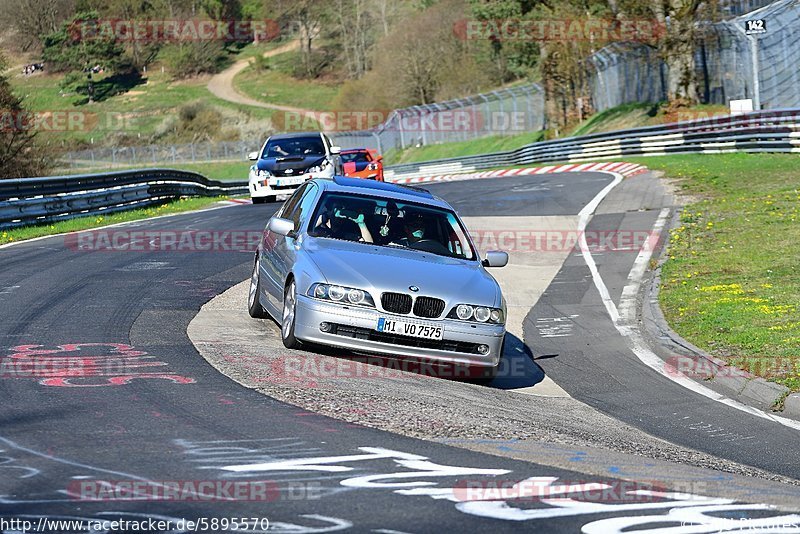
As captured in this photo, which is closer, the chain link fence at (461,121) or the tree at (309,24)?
the chain link fence at (461,121)

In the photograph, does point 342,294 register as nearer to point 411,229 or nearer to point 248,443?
point 411,229

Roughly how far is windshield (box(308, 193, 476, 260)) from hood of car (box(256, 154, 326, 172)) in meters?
15.8

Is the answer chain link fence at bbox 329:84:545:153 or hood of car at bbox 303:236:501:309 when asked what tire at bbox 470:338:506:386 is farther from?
chain link fence at bbox 329:84:545:153

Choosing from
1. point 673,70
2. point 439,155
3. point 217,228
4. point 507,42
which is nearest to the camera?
point 217,228

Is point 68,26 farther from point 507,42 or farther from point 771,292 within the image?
point 771,292

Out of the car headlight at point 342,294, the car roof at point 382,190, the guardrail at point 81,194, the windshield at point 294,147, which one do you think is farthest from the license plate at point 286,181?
the car headlight at point 342,294

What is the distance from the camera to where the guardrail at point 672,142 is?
30969mm

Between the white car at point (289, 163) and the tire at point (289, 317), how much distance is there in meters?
16.7

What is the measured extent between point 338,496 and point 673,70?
4249 cm

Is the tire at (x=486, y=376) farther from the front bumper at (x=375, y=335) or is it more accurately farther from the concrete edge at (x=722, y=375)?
Answer: the concrete edge at (x=722, y=375)

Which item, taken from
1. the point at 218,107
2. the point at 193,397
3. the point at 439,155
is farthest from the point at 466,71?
the point at 193,397

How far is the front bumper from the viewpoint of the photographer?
9.43 meters

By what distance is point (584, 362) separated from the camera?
11508 millimetres

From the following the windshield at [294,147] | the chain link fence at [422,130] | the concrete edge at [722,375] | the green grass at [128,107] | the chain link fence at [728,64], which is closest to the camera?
the concrete edge at [722,375]
